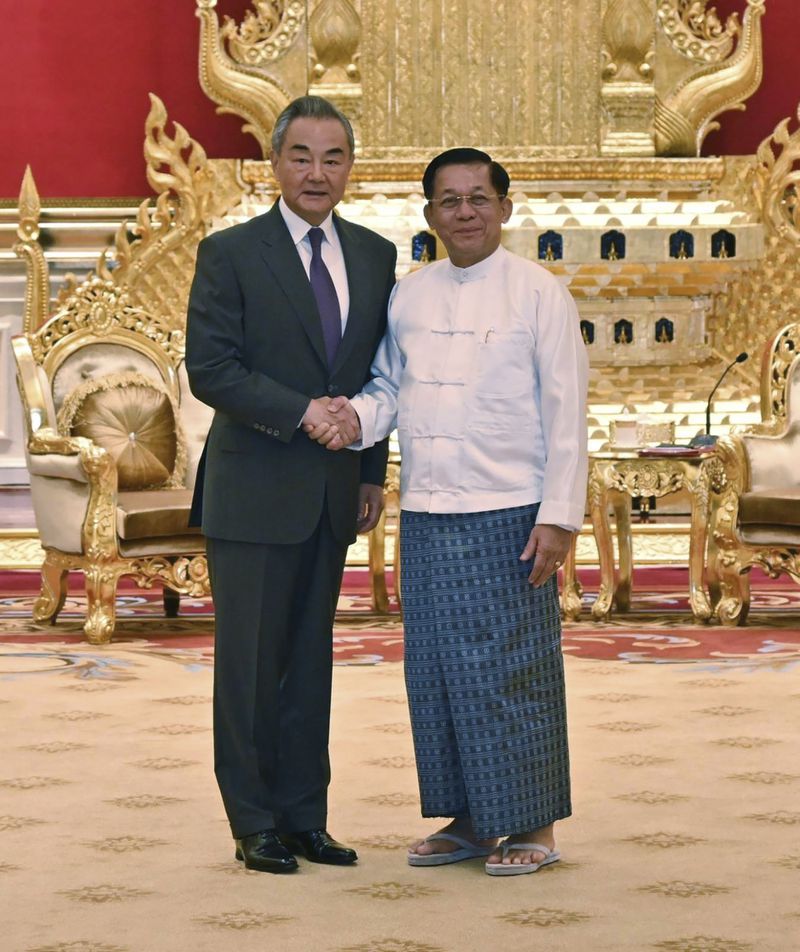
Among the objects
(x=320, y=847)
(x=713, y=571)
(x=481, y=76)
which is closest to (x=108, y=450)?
(x=713, y=571)

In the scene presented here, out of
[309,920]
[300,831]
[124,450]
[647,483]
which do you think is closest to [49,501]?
[124,450]

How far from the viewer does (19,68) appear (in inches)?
332

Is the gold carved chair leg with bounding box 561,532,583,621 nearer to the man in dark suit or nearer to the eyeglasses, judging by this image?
the man in dark suit

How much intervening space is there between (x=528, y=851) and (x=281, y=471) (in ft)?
2.73

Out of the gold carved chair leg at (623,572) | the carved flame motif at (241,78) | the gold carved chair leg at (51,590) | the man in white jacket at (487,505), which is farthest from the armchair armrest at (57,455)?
the man in white jacket at (487,505)

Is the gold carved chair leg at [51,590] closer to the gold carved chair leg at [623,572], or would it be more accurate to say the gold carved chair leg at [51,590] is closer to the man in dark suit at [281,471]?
the gold carved chair leg at [623,572]

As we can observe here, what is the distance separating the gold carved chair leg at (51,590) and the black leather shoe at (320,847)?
317 centimetres

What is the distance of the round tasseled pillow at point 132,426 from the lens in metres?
6.36

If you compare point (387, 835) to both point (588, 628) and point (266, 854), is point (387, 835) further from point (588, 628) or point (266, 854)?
point (588, 628)

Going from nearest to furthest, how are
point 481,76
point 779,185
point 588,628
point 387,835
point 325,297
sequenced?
point 325,297
point 387,835
point 588,628
point 779,185
point 481,76

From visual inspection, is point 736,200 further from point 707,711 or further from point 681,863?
point 681,863

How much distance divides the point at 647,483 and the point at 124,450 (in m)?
1.92

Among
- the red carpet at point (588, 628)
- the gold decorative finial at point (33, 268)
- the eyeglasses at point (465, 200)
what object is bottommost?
the red carpet at point (588, 628)

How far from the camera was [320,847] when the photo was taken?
3.27 metres
